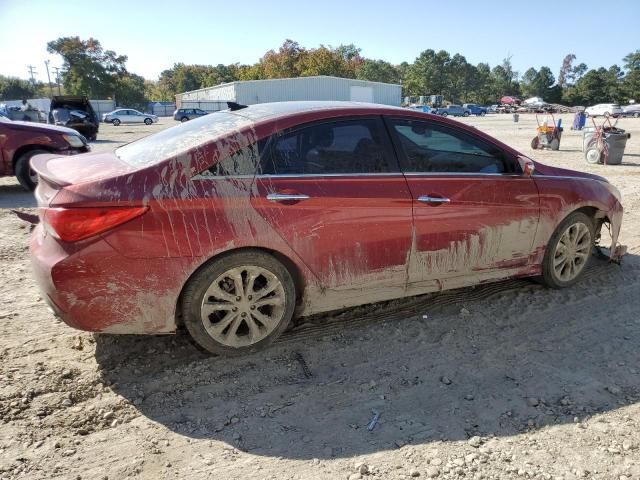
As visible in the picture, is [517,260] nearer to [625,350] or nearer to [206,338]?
[625,350]

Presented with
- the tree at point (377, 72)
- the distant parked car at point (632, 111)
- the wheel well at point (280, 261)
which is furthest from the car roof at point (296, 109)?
the tree at point (377, 72)

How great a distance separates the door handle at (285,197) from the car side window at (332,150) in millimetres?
Result: 157

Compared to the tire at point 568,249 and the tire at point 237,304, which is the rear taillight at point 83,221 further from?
the tire at point 568,249

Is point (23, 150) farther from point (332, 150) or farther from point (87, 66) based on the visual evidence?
point (87, 66)

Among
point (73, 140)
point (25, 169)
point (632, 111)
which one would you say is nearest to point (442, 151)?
point (73, 140)

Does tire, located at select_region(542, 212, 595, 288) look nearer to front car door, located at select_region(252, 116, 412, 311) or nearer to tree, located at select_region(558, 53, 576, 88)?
front car door, located at select_region(252, 116, 412, 311)

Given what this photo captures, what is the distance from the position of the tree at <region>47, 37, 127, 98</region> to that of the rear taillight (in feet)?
256

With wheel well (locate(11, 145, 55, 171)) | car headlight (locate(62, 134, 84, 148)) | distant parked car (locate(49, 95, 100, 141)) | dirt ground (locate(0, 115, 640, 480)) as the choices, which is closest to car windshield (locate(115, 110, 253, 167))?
dirt ground (locate(0, 115, 640, 480))

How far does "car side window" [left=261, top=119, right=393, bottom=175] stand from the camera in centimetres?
315

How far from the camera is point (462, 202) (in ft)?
11.9

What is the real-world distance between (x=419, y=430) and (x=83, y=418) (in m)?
1.82

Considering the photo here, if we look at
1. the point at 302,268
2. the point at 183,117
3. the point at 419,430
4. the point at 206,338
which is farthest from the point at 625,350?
the point at 183,117

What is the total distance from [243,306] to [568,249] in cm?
299

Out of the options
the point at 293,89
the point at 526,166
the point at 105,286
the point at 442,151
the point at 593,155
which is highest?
the point at 293,89
